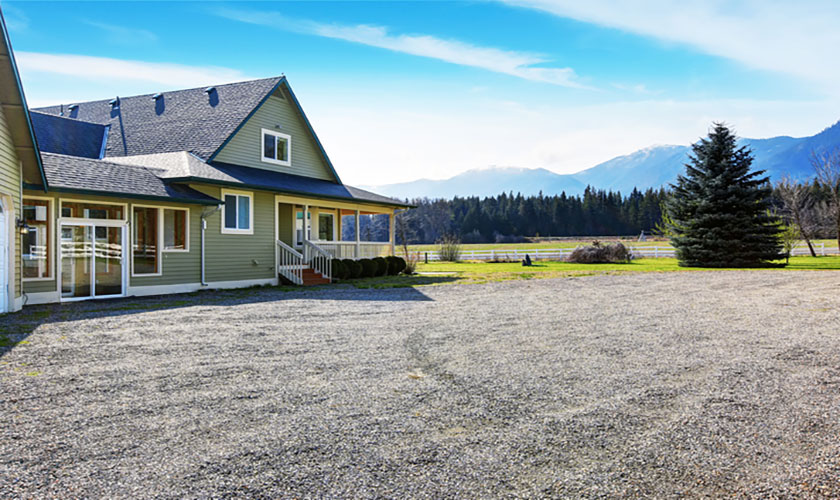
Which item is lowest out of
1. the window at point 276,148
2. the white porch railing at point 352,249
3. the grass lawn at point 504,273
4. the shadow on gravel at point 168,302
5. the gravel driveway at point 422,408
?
the gravel driveway at point 422,408

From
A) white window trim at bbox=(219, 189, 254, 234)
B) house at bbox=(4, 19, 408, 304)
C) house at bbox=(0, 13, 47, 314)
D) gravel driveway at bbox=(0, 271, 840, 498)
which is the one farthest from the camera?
white window trim at bbox=(219, 189, 254, 234)

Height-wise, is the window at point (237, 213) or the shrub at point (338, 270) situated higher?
the window at point (237, 213)

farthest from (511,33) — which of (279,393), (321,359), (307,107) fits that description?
(279,393)

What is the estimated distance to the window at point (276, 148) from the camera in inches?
774

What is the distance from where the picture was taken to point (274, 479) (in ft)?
10.6

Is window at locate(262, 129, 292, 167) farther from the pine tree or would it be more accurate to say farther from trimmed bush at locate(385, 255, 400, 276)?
the pine tree

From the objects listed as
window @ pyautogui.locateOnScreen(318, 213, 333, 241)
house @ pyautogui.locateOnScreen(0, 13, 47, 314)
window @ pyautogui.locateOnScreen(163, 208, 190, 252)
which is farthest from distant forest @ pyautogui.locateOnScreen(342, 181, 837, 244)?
house @ pyautogui.locateOnScreen(0, 13, 47, 314)

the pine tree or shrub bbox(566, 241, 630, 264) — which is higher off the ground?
the pine tree

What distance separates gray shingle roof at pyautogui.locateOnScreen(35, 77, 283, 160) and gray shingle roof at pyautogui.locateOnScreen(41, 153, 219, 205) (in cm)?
276

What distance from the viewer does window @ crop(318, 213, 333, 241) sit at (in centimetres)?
2245

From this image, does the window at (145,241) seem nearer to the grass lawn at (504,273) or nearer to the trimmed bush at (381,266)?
the grass lawn at (504,273)

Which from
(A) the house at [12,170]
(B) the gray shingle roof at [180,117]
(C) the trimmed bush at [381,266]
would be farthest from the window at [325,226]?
(A) the house at [12,170]

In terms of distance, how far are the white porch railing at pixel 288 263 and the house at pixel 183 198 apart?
0.04 m

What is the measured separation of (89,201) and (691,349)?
43.6 feet
